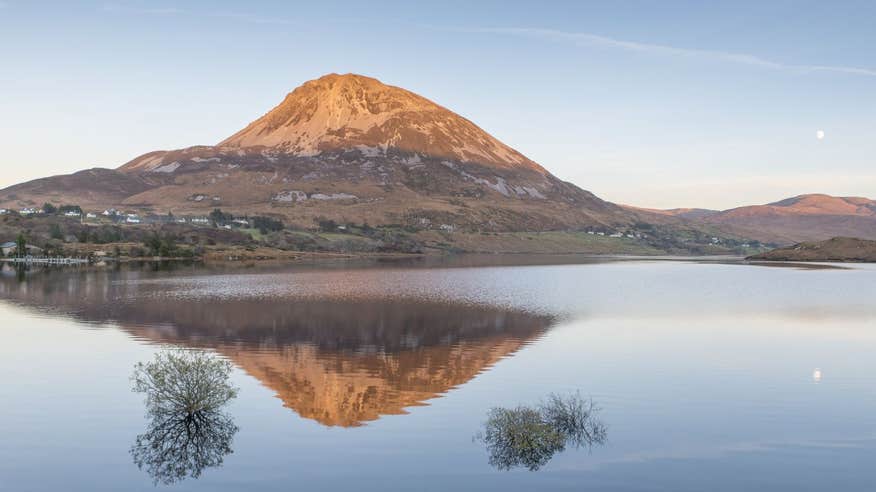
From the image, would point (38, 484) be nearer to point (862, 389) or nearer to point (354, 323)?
point (862, 389)

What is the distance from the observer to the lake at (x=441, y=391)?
25.3m

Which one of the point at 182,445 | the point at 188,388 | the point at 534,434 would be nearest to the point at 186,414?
the point at 188,388

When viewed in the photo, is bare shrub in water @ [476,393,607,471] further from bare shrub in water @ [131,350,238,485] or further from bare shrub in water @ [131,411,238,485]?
bare shrub in water @ [131,350,238,485]

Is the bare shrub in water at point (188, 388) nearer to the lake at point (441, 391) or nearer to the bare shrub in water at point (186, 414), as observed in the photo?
the bare shrub in water at point (186, 414)

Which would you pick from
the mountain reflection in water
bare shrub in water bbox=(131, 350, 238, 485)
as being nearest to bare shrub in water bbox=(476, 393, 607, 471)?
the mountain reflection in water

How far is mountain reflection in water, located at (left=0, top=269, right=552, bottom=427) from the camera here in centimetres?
3916

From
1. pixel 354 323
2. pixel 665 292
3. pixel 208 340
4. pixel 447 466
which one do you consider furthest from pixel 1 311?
pixel 665 292

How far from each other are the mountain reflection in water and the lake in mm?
280

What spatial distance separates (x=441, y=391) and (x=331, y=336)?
2414 cm

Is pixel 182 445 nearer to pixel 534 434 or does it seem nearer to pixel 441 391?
pixel 534 434

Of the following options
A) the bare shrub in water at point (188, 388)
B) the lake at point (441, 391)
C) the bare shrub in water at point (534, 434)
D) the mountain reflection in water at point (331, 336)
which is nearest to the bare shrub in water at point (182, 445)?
the lake at point (441, 391)

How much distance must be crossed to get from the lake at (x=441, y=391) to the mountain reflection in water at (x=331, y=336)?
28 centimetres

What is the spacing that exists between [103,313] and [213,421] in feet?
166

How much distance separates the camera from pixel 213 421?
31828 millimetres
